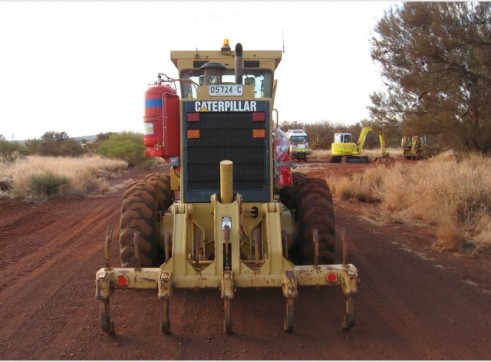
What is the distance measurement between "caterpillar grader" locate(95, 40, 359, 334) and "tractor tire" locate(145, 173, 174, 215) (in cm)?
22

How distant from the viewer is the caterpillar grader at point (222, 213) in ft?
14.2

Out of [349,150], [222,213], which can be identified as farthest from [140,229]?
[349,150]

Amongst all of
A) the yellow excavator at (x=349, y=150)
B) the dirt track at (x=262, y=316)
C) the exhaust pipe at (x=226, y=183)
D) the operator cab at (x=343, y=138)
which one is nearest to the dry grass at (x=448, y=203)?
the dirt track at (x=262, y=316)

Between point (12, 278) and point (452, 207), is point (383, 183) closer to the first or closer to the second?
point (452, 207)

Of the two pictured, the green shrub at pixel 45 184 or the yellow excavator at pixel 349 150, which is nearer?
the green shrub at pixel 45 184

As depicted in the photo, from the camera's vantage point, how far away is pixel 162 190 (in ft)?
21.7

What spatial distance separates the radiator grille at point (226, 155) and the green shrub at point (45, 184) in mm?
11861

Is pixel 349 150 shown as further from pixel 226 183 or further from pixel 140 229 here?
pixel 226 183

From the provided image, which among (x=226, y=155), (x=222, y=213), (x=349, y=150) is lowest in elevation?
(x=222, y=213)

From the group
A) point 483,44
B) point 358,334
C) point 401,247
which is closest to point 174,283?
point 358,334

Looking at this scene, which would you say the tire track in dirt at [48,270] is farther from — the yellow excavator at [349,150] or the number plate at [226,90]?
the yellow excavator at [349,150]

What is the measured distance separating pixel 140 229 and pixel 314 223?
2032mm

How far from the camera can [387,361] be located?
381 cm

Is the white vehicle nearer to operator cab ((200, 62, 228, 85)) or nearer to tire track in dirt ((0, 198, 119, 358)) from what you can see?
tire track in dirt ((0, 198, 119, 358))
